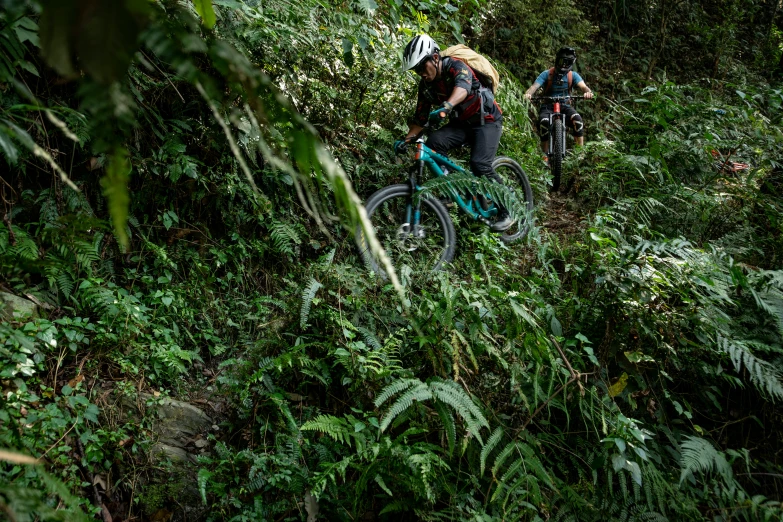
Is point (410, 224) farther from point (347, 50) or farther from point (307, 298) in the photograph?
point (307, 298)

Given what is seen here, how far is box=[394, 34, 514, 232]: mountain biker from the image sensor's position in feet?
17.5

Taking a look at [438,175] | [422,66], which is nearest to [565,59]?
[422,66]

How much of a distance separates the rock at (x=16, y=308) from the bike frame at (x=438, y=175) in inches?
135

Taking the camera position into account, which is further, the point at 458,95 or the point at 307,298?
the point at 458,95

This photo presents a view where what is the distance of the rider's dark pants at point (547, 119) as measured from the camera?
27.5 feet

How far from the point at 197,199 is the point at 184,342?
1.22 meters

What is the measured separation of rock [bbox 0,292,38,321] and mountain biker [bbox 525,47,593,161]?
7503mm

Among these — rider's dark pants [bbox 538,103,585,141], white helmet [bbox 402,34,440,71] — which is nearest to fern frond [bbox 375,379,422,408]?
white helmet [bbox 402,34,440,71]

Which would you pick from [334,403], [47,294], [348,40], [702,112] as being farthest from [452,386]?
[702,112]

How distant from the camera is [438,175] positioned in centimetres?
567

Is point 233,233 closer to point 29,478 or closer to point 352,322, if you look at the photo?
point 352,322

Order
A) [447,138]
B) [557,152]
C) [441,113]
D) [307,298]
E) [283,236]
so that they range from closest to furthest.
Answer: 1. [307,298]
2. [283,236]
3. [441,113]
4. [447,138]
5. [557,152]

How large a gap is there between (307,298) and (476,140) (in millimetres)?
3293

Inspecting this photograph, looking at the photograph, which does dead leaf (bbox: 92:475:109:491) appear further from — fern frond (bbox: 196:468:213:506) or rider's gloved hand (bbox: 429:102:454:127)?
rider's gloved hand (bbox: 429:102:454:127)
